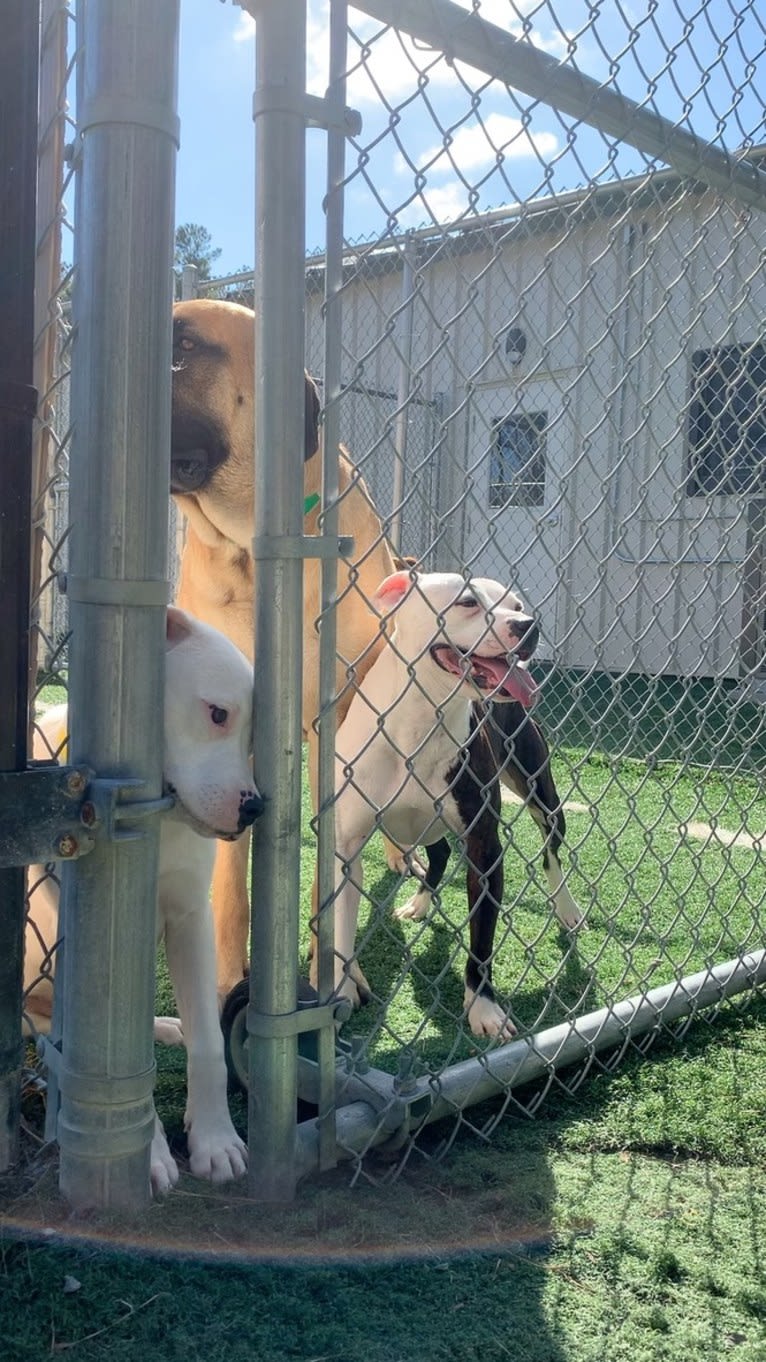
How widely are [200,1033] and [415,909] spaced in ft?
6.55

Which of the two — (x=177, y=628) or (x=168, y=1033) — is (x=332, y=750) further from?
(x=168, y=1033)

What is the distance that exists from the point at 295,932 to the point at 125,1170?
0.39m

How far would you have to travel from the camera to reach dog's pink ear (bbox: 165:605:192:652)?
1.83 m

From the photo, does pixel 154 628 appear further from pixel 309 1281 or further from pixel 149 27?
pixel 309 1281

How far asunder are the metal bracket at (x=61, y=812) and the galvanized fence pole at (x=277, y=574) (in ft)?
0.79

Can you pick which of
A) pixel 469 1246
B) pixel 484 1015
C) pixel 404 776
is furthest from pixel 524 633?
pixel 469 1246

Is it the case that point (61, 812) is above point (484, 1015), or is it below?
above

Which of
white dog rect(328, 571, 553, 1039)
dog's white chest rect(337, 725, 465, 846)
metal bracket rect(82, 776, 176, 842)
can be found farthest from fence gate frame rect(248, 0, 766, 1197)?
dog's white chest rect(337, 725, 465, 846)

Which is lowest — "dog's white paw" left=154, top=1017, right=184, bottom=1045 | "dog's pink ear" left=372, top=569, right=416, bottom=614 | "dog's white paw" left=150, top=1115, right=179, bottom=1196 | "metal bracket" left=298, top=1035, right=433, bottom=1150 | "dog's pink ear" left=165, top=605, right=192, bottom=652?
"dog's white paw" left=154, top=1017, right=184, bottom=1045

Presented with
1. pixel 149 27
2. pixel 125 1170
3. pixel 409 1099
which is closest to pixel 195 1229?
pixel 125 1170

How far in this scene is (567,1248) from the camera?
1.64m

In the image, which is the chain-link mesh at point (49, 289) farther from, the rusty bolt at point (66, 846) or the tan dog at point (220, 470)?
the tan dog at point (220, 470)

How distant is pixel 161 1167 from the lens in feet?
5.46

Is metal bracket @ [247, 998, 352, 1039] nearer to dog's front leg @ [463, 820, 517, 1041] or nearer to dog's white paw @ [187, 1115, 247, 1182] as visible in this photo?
dog's white paw @ [187, 1115, 247, 1182]
